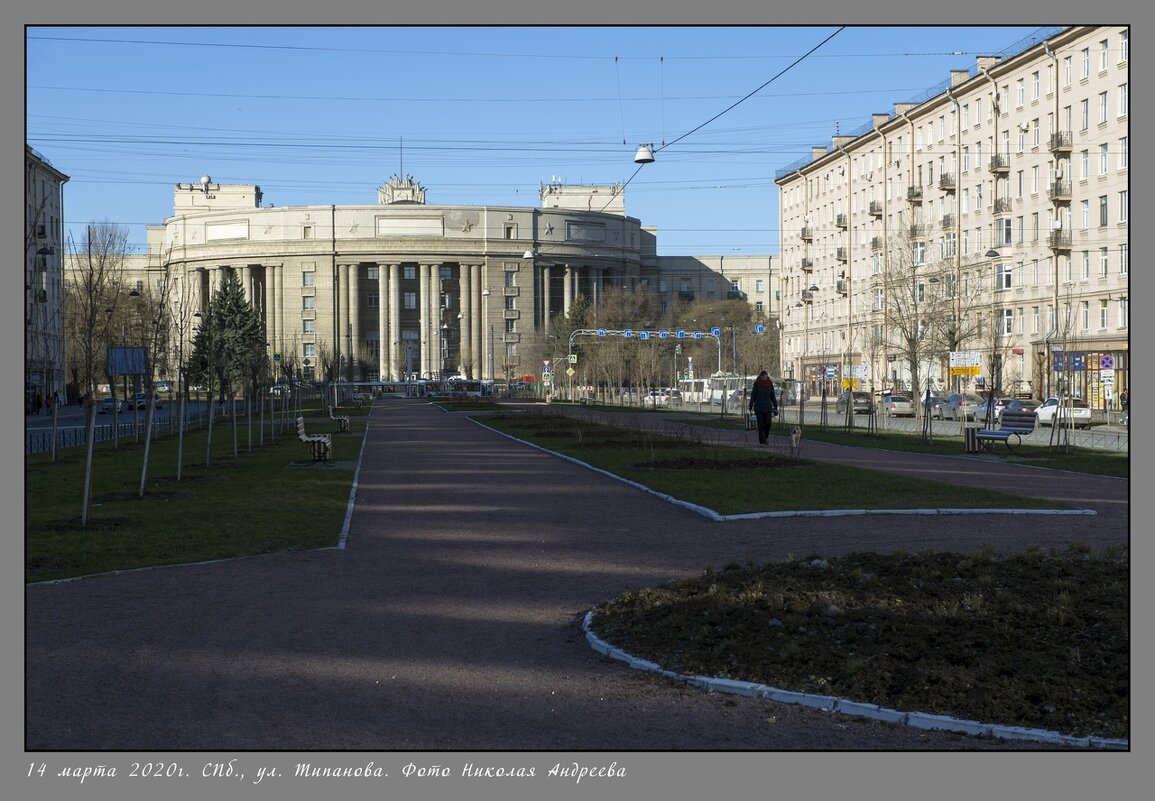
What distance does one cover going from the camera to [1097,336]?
197 feet

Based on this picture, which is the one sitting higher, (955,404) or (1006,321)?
(1006,321)

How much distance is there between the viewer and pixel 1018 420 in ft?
108

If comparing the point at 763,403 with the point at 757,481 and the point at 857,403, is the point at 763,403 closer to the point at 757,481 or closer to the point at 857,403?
the point at 757,481

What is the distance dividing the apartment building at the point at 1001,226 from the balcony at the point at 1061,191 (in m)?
0.06

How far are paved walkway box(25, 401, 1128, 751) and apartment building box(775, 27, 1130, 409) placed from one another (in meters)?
27.1

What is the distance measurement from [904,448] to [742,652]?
28.1m

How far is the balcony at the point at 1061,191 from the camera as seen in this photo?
62781 millimetres

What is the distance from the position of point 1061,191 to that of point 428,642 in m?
60.0

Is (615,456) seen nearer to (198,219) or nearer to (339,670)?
(339,670)

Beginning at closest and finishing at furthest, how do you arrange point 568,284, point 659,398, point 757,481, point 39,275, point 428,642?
1. point 428,642
2. point 757,481
3. point 39,275
4. point 659,398
5. point 568,284

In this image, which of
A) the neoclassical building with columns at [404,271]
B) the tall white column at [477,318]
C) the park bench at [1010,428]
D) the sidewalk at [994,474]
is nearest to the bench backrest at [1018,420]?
the park bench at [1010,428]

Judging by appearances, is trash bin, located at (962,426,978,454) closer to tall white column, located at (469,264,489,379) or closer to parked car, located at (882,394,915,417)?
parked car, located at (882,394,915,417)

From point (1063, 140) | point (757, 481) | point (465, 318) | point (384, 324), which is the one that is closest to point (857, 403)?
point (1063, 140)

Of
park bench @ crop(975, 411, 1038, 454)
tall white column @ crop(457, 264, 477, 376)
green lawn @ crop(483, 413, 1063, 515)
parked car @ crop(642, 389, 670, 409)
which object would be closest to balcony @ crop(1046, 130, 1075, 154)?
park bench @ crop(975, 411, 1038, 454)
